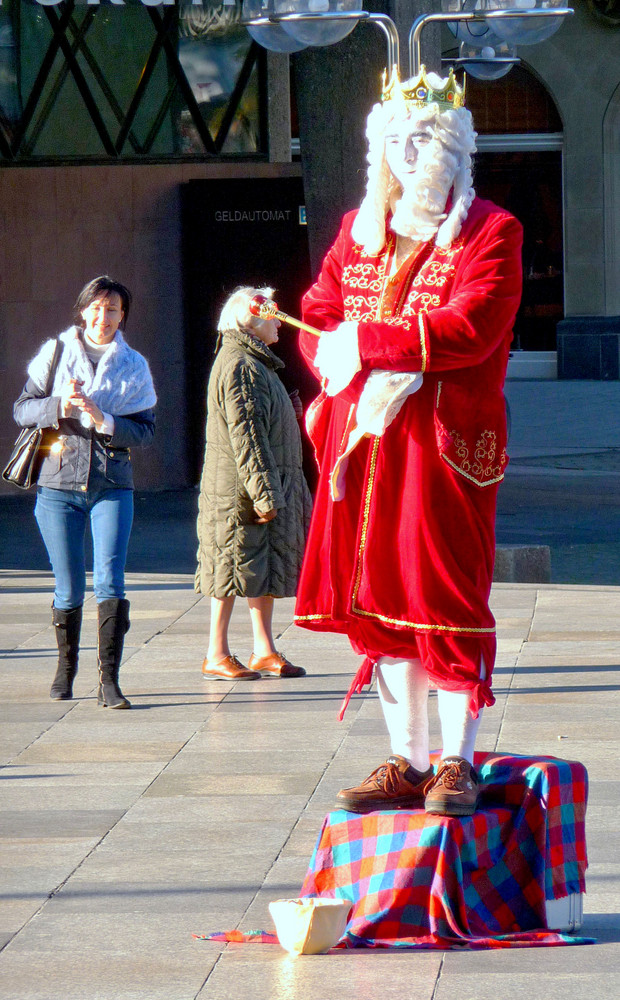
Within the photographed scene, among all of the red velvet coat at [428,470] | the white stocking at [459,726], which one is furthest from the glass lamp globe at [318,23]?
the white stocking at [459,726]

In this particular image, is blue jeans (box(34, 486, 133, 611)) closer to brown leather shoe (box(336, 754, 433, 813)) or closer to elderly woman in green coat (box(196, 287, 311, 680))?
elderly woman in green coat (box(196, 287, 311, 680))

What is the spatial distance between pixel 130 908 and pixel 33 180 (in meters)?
10.8

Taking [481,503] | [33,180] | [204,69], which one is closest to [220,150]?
[204,69]

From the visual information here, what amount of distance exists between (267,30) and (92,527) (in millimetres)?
3140

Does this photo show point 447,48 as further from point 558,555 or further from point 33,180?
point 558,555

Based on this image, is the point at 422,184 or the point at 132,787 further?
the point at 132,787

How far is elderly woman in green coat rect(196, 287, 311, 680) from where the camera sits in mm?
7176

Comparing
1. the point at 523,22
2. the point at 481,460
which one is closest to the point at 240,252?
the point at 523,22

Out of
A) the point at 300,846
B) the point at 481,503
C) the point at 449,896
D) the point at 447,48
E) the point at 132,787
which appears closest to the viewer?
the point at 449,896

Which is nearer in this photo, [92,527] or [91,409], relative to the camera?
[91,409]

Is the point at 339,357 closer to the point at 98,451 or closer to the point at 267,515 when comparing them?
the point at 98,451

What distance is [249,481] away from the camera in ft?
23.5

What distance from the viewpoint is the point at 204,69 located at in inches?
563

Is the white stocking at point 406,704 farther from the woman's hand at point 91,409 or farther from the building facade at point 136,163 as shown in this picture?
the building facade at point 136,163
